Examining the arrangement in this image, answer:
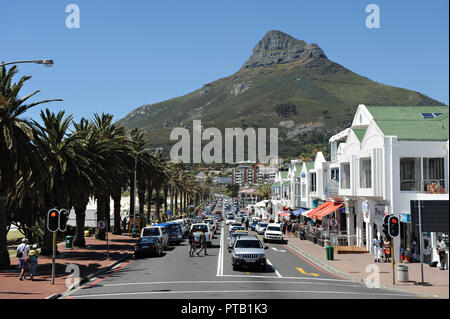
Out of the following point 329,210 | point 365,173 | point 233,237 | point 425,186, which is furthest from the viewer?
point 329,210

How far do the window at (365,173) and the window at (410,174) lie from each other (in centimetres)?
224

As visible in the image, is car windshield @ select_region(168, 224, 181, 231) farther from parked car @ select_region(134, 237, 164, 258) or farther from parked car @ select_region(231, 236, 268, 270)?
parked car @ select_region(231, 236, 268, 270)

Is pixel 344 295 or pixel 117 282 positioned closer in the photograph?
pixel 344 295

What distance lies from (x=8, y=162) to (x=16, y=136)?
4.24 feet

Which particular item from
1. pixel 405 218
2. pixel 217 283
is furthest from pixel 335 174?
pixel 217 283

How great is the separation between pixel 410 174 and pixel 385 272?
9427 mm

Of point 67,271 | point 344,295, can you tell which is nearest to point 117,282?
point 67,271

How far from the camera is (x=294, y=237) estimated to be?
182ft

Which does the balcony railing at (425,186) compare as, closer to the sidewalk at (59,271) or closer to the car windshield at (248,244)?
the car windshield at (248,244)

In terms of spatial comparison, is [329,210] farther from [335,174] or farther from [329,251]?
[329,251]

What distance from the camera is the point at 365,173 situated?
116 feet

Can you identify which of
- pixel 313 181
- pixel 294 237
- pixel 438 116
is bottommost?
pixel 294 237

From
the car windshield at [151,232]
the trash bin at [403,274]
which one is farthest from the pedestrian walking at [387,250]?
the car windshield at [151,232]

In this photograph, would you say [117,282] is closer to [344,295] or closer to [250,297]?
[250,297]
